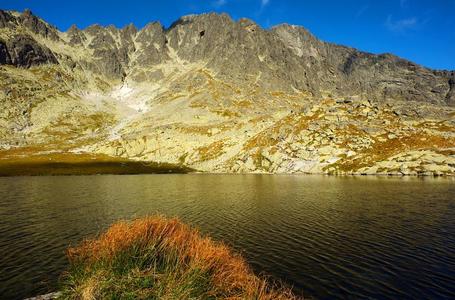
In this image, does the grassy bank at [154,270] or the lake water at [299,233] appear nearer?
the grassy bank at [154,270]

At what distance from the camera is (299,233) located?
119 ft

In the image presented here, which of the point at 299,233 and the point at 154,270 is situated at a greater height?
the point at 154,270

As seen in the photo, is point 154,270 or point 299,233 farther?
point 299,233

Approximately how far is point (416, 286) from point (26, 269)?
27988 millimetres

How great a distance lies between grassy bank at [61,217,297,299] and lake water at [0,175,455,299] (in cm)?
813

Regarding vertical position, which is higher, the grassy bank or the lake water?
the grassy bank

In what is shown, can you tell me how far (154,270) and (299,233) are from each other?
24848 millimetres

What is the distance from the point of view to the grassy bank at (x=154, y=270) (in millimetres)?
13664

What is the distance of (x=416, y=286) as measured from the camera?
71.4 feet

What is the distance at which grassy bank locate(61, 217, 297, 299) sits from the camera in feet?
44.8

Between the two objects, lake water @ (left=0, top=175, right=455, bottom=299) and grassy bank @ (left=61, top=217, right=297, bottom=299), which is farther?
lake water @ (left=0, top=175, right=455, bottom=299)

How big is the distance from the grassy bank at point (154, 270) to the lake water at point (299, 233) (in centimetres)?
813

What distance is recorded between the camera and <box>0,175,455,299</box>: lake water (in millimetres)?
22609

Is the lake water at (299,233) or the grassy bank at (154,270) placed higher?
the grassy bank at (154,270)
